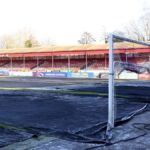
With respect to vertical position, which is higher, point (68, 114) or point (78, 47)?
point (78, 47)

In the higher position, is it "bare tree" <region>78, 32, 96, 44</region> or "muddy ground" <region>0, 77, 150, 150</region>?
"bare tree" <region>78, 32, 96, 44</region>

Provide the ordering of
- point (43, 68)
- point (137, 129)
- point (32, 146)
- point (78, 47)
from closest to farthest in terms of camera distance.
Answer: point (32, 146)
point (137, 129)
point (78, 47)
point (43, 68)

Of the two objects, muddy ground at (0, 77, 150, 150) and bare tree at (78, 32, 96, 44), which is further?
bare tree at (78, 32, 96, 44)

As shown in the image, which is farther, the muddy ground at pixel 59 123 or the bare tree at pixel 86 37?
the bare tree at pixel 86 37

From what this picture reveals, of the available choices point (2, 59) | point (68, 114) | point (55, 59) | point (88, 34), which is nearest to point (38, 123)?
point (68, 114)

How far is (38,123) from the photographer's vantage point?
32.5 feet

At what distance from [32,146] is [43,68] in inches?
2187

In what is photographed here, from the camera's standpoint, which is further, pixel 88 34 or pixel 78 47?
pixel 88 34

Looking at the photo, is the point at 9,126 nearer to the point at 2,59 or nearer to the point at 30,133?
the point at 30,133

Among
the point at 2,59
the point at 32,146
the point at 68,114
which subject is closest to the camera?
the point at 32,146

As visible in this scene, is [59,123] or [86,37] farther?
[86,37]

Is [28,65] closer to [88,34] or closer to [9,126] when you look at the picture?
[88,34]

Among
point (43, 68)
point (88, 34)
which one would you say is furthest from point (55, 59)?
point (88, 34)

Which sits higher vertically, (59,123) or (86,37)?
(86,37)
